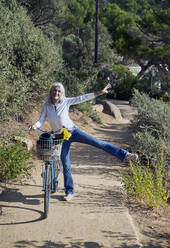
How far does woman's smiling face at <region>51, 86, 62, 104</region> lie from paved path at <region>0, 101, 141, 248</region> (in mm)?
1407

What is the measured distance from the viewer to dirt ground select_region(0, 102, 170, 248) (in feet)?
12.3

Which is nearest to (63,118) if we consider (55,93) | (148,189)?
(55,93)

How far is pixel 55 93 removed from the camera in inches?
184

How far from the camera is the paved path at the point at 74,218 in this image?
12.3ft

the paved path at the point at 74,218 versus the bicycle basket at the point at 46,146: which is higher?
the bicycle basket at the point at 46,146

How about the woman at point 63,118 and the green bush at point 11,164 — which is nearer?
the woman at point 63,118

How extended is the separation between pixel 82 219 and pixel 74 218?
11 cm

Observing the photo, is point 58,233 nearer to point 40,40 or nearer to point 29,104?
point 29,104

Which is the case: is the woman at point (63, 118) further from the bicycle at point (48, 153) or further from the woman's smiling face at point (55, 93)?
the bicycle at point (48, 153)

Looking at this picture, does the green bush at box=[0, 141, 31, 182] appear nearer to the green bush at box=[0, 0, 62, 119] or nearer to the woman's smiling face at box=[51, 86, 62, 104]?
the woman's smiling face at box=[51, 86, 62, 104]

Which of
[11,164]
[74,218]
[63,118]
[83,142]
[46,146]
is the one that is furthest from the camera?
[11,164]

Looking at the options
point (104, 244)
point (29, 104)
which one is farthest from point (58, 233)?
point (29, 104)

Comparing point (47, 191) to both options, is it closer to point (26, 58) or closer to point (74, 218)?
point (74, 218)

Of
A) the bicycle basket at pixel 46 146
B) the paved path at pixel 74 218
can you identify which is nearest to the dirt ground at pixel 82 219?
the paved path at pixel 74 218
